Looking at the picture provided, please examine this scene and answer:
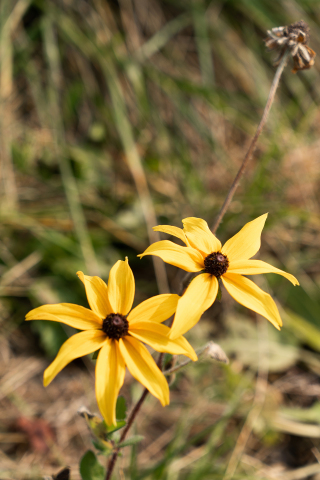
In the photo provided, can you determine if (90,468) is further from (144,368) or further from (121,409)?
(144,368)

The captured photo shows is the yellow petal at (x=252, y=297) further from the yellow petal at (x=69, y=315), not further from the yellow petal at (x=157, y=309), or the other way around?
the yellow petal at (x=69, y=315)

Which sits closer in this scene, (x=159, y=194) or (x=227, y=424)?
(x=227, y=424)

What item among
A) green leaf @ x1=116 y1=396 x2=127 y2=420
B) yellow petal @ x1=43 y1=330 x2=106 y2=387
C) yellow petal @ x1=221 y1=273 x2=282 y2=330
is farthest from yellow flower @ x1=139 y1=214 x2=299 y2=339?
green leaf @ x1=116 y1=396 x2=127 y2=420

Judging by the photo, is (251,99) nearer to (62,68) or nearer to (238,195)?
(238,195)

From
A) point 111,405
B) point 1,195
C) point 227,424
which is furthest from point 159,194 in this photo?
point 111,405

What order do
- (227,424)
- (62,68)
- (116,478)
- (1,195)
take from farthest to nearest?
1. (62,68)
2. (1,195)
3. (227,424)
4. (116,478)

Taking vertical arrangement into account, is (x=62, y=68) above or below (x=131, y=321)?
above

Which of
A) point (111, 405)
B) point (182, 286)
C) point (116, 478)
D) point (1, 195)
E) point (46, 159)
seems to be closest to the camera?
point (111, 405)

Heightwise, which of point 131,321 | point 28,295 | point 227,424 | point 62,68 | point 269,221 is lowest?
point 227,424
